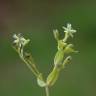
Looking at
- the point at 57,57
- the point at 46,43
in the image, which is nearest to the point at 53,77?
the point at 57,57

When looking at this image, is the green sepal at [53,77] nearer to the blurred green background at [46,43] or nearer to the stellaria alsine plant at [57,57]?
the stellaria alsine plant at [57,57]

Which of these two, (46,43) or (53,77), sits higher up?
(46,43)

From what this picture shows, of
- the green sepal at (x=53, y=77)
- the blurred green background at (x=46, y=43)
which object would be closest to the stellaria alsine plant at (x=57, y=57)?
the green sepal at (x=53, y=77)

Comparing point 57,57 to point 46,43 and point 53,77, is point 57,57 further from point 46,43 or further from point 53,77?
point 46,43

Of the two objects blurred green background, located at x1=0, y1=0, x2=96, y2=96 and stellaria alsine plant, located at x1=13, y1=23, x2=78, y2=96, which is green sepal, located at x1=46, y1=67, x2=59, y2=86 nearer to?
stellaria alsine plant, located at x1=13, y1=23, x2=78, y2=96

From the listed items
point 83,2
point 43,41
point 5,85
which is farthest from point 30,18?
point 5,85

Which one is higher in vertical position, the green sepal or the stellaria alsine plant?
the stellaria alsine plant

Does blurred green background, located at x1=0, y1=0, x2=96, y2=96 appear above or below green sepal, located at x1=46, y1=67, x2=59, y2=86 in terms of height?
above

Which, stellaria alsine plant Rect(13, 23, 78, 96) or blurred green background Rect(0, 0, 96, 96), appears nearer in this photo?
stellaria alsine plant Rect(13, 23, 78, 96)

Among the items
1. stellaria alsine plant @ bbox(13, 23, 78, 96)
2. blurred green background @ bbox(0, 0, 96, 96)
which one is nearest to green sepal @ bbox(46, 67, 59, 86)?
stellaria alsine plant @ bbox(13, 23, 78, 96)
